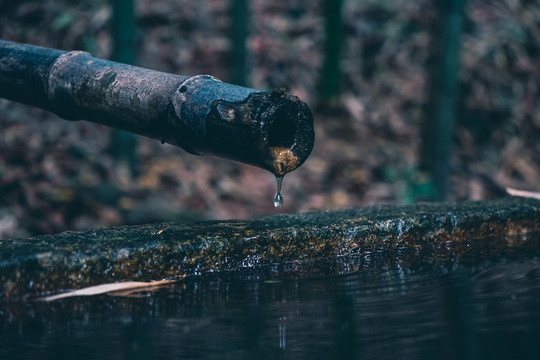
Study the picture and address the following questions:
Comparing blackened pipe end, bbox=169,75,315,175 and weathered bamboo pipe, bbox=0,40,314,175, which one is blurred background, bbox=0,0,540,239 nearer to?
weathered bamboo pipe, bbox=0,40,314,175

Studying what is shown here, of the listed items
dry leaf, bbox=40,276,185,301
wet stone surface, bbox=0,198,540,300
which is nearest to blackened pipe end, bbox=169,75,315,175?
wet stone surface, bbox=0,198,540,300

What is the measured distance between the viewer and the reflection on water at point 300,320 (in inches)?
59.7

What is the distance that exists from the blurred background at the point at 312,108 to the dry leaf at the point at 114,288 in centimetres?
381

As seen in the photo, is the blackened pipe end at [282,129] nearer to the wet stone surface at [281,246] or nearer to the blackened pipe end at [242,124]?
the blackened pipe end at [242,124]

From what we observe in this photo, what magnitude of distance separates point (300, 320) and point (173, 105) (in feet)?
2.86

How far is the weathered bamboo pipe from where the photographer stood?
208 centimetres

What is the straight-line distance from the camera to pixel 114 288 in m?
2.05

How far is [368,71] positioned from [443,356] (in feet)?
23.7

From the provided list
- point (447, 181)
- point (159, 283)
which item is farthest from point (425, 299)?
point (447, 181)

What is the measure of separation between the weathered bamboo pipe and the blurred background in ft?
10.9

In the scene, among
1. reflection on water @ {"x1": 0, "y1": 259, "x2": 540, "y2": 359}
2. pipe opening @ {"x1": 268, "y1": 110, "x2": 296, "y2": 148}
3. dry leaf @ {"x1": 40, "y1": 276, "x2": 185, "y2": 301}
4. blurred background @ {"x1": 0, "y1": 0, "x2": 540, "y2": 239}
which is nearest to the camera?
reflection on water @ {"x1": 0, "y1": 259, "x2": 540, "y2": 359}

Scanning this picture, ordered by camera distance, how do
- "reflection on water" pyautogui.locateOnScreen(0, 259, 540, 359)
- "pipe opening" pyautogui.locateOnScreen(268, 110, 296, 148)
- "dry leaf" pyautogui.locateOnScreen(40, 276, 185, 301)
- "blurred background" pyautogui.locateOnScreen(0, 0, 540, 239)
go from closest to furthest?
"reflection on water" pyautogui.locateOnScreen(0, 259, 540, 359), "dry leaf" pyautogui.locateOnScreen(40, 276, 185, 301), "pipe opening" pyautogui.locateOnScreen(268, 110, 296, 148), "blurred background" pyautogui.locateOnScreen(0, 0, 540, 239)

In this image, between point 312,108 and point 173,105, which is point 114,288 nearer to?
point 173,105

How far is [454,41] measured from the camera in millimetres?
7047
